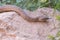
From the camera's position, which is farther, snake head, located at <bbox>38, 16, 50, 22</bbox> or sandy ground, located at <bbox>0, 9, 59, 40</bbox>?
snake head, located at <bbox>38, 16, 50, 22</bbox>

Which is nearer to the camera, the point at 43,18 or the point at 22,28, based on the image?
the point at 22,28

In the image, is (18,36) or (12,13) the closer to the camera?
(18,36)

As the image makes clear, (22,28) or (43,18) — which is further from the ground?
(43,18)

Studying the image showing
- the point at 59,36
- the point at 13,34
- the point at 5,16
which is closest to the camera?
the point at 59,36

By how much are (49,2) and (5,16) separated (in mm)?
1429

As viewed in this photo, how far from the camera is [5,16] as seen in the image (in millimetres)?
2988

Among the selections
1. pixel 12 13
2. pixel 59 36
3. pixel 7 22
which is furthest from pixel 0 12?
pixel 59 36

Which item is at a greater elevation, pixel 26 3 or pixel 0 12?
pixel 26 3

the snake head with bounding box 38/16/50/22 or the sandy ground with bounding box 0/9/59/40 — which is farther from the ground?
the snake head with bounding box 38/16/50/22

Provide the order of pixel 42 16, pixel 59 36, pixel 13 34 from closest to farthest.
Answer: pixel 59 36 < pixel 13 34 < pixel 42 16

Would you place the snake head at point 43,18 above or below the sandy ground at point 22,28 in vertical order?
above

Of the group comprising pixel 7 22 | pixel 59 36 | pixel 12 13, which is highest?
pixel 12 13

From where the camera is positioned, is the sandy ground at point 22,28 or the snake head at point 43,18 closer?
the sandy ground at point 22,28

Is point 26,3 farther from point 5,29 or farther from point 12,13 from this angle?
point 5,29
